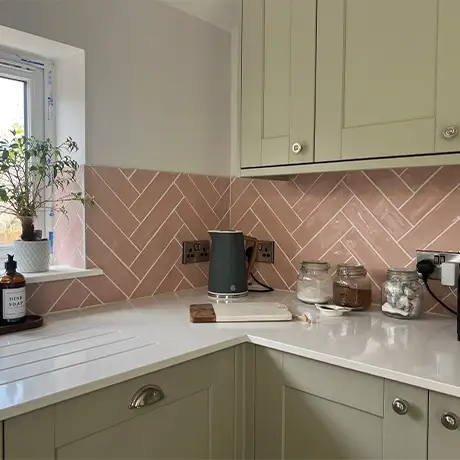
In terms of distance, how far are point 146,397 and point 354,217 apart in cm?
108

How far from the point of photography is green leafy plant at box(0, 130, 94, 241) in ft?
4.95

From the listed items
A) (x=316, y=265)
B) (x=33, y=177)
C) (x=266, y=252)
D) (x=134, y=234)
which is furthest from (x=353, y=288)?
(x=33, y=177)

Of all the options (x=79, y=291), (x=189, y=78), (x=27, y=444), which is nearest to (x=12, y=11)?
(x=189, y=78)

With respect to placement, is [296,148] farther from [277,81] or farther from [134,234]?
[134,234]

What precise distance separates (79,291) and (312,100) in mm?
1074

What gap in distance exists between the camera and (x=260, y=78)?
170 centimetres

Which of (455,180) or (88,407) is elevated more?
(455,180)

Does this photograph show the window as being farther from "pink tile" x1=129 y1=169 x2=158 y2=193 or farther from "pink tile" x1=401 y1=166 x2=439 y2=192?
"pink tile" x1=401 y1=166 x2=439 y2=192

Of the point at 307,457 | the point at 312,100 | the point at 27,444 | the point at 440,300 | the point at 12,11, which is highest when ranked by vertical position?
the point at 12,11

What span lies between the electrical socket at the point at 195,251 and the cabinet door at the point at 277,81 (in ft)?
1.54

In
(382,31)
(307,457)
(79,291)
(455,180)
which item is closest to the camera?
(307,457)

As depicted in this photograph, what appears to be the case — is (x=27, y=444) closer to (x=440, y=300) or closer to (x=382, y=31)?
(x=440, y=300)

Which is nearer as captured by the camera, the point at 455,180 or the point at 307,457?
the point at 307,457

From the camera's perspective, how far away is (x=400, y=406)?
1032 mm
